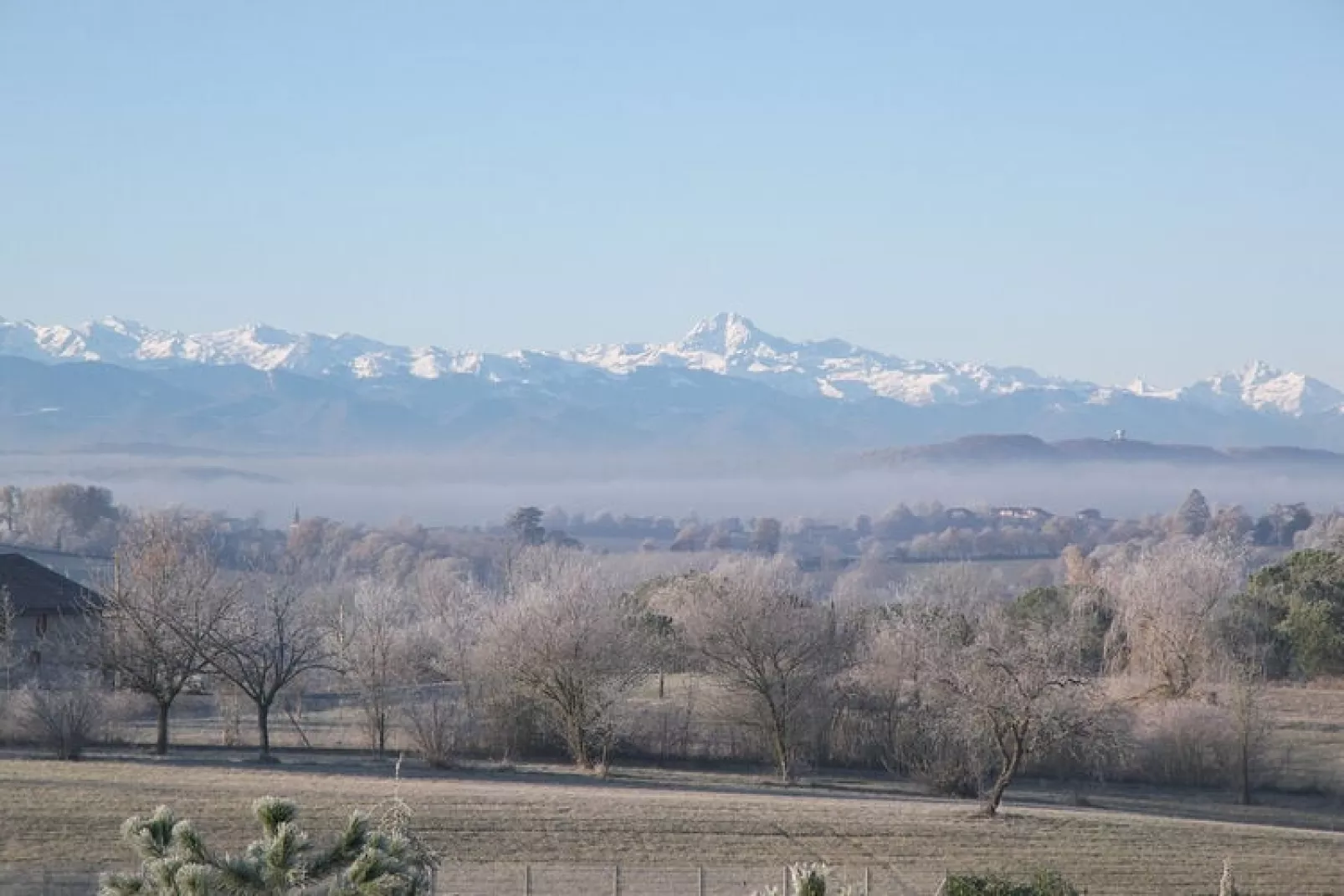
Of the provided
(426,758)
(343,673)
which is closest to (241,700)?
(343,673)

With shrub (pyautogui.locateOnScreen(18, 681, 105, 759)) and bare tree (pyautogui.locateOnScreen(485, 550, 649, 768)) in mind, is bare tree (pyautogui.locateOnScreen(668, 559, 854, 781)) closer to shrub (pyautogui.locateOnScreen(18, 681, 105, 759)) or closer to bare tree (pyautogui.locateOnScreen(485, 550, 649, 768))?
bare tree (pyautogui.locateOnScreen(485, 550, 649, 768))

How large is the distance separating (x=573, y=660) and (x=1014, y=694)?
13.2m

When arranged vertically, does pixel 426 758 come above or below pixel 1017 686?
below

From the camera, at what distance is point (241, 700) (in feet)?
172

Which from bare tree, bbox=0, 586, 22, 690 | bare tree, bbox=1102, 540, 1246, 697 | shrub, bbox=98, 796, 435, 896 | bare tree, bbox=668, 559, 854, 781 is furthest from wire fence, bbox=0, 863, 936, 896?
bare tree, bbox=1102, 540, 1246, 697

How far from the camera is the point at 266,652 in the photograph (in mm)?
45344

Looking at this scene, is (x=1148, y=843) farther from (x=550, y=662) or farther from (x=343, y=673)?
(x=343, y=673)

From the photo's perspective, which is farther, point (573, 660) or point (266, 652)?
point (266, 652)

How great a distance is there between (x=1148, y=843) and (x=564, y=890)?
13200 mm

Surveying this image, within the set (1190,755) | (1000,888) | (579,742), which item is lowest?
(1190,755)

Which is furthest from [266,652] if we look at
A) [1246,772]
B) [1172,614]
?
[1172,614]

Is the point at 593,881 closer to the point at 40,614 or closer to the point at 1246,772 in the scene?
the point at 1246,772

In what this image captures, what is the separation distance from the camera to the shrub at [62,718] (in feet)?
128

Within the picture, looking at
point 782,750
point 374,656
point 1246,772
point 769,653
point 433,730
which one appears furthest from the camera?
point 769,653
